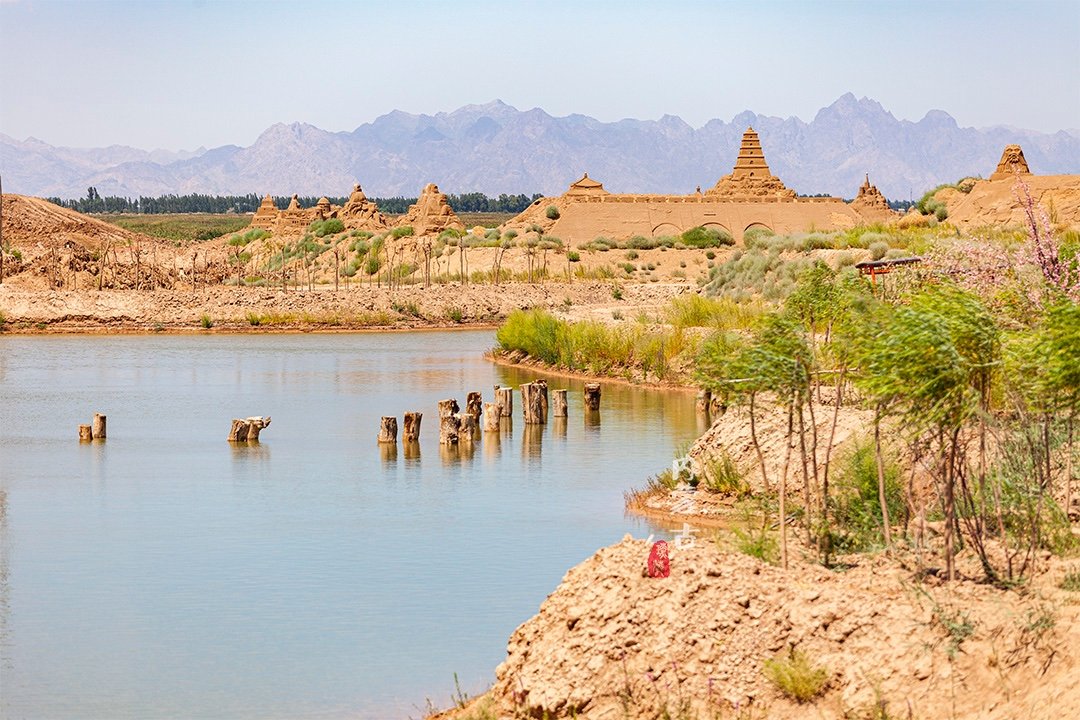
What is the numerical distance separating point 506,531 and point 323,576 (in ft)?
7.23

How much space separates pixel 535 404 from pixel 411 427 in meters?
2.30

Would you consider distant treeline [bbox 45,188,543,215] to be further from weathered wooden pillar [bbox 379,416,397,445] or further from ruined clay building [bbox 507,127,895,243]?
weathered wooden pillar [bbox 379,416,397,445]

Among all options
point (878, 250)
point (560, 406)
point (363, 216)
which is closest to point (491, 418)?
point (560, 406)

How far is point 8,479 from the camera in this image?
56.7 ft

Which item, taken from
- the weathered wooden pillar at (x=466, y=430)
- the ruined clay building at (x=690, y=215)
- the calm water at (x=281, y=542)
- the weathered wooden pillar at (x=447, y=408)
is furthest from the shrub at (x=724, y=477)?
the ruined clay building at (x=690, y=215)

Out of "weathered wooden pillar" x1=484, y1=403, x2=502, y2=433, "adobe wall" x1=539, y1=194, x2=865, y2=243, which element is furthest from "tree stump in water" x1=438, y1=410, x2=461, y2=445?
"adobe wall" x1=539, y1=194, x2=865, y2=243

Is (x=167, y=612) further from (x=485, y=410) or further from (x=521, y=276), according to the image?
(x=521, y=276)

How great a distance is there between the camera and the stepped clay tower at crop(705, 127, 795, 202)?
6925cm

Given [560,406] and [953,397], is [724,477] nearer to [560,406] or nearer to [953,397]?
[953,397]

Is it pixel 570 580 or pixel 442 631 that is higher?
pixel 570 580

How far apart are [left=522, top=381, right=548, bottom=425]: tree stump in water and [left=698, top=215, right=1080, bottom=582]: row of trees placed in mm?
9438

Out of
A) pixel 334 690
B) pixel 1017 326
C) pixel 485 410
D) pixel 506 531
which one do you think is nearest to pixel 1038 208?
pixel 1017 326

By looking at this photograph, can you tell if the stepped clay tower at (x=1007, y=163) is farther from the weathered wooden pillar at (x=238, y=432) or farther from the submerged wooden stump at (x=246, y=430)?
the weathered wooden pillar at (x=238, y=432)

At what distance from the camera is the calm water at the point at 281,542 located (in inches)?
386
